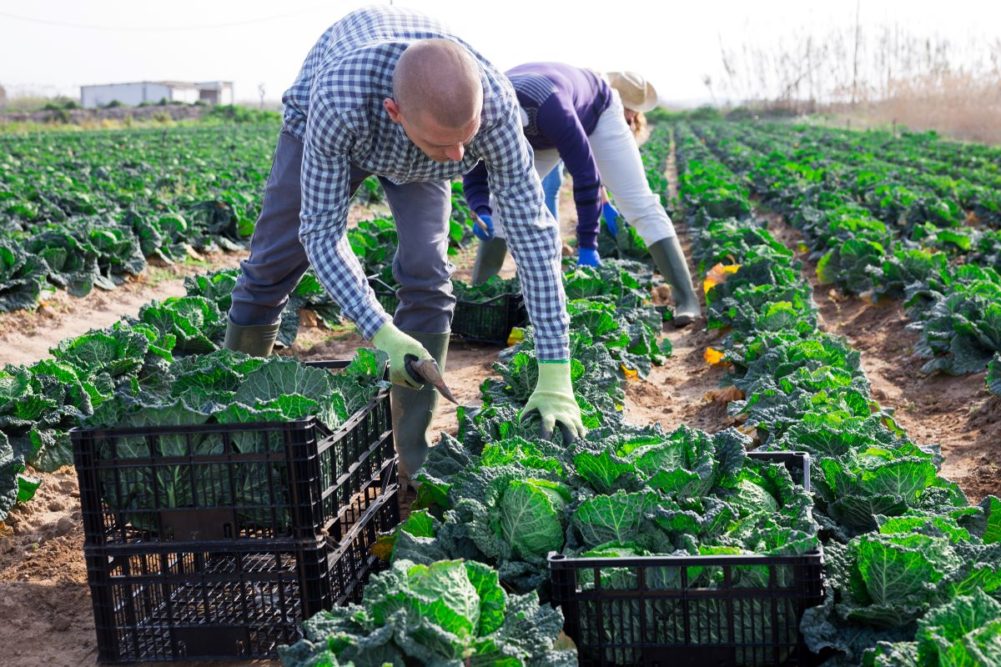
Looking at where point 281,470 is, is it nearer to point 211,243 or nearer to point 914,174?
point 211,243

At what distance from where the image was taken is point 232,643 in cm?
304

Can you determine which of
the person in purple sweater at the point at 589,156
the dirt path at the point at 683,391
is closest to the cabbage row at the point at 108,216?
the person in purple sweater at the point at 589,156

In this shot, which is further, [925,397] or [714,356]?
[714,356]

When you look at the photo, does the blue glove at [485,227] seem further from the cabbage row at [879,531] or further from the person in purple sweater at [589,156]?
the cabbage row at [879,531]

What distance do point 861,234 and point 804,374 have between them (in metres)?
5.42

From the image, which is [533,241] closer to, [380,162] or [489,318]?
[380,162]

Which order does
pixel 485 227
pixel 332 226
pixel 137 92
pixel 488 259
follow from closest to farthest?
pixel 332 226 → pixel 485 227 → pixel 488 259 → pixel 137 92

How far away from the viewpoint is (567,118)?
5.93m

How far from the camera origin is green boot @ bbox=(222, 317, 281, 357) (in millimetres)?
4590

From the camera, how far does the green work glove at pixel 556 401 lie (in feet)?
12.1

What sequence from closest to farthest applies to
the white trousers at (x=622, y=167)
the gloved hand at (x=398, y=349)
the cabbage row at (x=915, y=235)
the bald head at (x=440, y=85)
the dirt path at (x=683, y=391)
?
the bald head at (x=440, y=85) < the gloved hand at (x=398, y=349) < the dirt path at (x=683, y=391) < the cabbage row at (x=915, y=235) < the white trousers at (x=622, y=167)

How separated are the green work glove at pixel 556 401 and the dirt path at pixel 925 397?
5.98 ft

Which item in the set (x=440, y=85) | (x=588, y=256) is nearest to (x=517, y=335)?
(x=588, y=256)

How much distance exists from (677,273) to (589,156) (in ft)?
6.07
